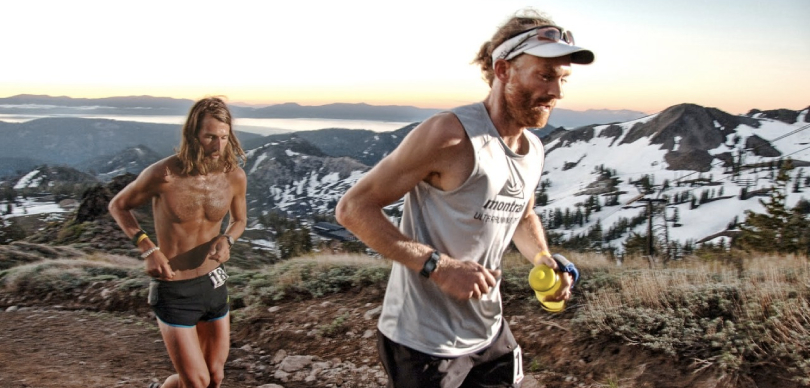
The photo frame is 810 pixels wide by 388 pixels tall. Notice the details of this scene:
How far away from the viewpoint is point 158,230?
3807 mm

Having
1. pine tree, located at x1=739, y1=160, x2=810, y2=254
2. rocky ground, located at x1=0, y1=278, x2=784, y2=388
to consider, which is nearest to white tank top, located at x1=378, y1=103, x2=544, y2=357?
rocky ground, located at x1=0, y1=278, x2=784, y2=388

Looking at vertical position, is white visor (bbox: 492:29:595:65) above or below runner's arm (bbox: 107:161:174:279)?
above

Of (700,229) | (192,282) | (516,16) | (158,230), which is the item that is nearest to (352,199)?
(516,16)

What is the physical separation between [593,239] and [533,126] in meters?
144

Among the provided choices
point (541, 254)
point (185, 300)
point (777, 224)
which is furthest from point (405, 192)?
point (777, 224)

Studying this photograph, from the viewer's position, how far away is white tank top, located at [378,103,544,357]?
204 centimetres

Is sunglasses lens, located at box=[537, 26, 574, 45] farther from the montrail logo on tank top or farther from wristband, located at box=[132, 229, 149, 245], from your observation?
wristband, located at box=[132, 229, 149, 245]

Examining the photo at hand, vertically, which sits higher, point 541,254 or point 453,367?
point 541,254

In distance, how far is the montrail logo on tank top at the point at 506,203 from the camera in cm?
208

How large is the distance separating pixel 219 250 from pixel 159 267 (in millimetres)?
439

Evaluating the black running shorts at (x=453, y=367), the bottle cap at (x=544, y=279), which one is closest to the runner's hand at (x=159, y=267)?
the black running shorts at (x=453, y=367)

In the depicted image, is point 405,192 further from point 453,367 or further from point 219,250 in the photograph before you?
point 219,250

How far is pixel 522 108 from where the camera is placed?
2117mm

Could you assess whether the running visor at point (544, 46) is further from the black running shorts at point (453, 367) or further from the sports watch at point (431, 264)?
the black running shorts at point (453, 367)
